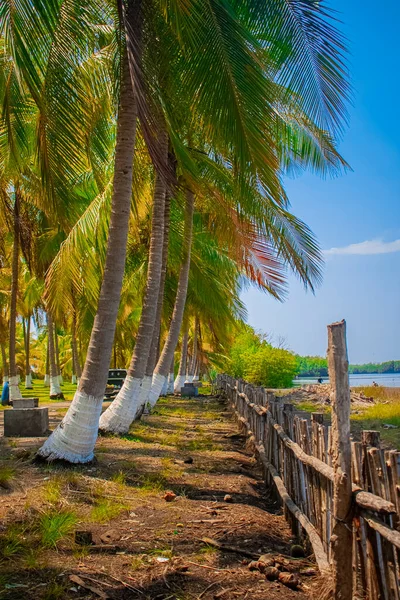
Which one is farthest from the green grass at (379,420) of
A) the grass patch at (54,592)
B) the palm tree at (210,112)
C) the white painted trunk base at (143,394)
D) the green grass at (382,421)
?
the grass patch at (54,592)

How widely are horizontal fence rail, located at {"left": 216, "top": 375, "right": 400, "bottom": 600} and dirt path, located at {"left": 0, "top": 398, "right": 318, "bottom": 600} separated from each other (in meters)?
0.30

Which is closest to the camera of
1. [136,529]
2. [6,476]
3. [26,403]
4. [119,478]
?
[136,529]

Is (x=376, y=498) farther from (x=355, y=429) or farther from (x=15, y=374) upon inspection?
(x=15, y=374)

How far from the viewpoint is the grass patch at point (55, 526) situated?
4.43 meters

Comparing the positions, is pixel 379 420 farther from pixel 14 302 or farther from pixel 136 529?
pixel 136 529

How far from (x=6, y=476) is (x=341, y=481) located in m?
3.67

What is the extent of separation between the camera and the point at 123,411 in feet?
32.5

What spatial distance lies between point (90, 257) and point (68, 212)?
307cm

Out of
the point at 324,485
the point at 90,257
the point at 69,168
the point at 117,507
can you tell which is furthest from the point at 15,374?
the point at 324,485

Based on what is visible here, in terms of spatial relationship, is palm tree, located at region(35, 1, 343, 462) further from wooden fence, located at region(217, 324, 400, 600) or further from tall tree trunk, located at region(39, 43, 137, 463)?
wooden fence, located at region(217, 324, 400, 600)

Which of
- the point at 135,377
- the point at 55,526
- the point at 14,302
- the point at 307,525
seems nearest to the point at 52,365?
the point at 14,302

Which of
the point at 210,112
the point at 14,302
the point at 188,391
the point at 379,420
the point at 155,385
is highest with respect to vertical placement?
the point at 210,112

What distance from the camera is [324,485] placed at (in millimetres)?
4234

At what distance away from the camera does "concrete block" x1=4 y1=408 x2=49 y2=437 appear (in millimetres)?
9609
